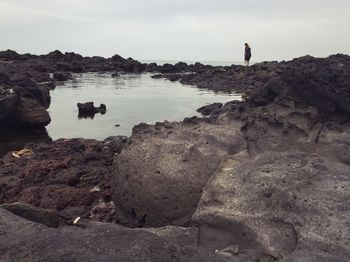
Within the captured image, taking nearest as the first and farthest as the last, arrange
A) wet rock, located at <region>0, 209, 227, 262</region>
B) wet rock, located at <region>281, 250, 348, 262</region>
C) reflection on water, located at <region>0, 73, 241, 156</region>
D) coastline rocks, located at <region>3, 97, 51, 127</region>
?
wet rock, located at <region>0, 209, 227, 262</region>
wet rock, located at <region>281, 250, 348, 262</region>
reflection on water, located at <region>0, 73, 241, 156</region>
coastline rocks, located at <region>3, 97, 51, 127</region>

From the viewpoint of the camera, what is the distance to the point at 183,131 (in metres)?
7.29

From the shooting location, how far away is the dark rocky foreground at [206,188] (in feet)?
11.6

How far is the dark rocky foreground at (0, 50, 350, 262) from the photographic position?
11.6 feet

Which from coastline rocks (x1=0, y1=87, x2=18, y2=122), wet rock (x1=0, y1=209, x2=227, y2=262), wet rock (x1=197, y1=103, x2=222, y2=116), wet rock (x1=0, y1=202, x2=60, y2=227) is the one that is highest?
wet rock (x1=0, y1=209, x2=227, y2=262)

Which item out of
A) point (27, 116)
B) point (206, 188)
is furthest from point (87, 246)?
point (27, 116)

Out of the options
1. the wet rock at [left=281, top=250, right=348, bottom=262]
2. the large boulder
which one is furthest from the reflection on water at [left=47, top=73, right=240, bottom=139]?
the wet rock at [left=281, top=250, right=348, bottom=262]

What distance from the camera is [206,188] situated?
212 inches

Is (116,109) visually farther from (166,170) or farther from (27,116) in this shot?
(166,170)

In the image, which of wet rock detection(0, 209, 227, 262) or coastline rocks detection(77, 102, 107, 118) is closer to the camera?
wet rock detection(0, 209, 227, 262)

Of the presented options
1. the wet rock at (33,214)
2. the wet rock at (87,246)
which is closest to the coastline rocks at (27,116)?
the wet rock at (33,214)

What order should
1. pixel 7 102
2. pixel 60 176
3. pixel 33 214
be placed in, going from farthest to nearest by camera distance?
pixel 7 102 < pixel 60 176 < pixel 33 214

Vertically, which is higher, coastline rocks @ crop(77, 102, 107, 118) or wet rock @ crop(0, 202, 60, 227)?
wet rock @ crop(0, 202, 60, 227)

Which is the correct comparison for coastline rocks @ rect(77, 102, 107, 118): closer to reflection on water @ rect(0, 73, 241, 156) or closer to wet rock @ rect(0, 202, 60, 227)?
reflection on water @ rect(0, 73, 241, 156)

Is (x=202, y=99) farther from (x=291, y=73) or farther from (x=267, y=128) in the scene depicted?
(x=267, y=128)
